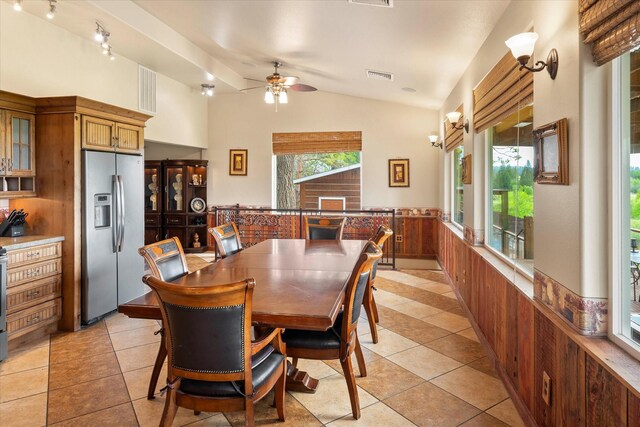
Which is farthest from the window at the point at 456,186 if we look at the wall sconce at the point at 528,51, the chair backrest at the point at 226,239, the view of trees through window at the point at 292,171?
the wall sconce at the point at 528,51

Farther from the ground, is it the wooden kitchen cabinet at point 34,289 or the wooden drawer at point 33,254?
the wooden drawer at point 33,254

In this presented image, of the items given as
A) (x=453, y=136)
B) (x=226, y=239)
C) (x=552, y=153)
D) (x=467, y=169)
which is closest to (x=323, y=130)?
(x=453, y=136)

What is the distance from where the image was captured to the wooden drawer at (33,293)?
340 centimetres

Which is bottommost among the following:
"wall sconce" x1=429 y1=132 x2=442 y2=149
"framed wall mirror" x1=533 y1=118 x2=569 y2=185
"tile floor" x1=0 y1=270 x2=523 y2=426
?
"tile floor" x1=0 y1=270 x2=523 y2=426

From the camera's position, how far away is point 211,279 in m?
2.57

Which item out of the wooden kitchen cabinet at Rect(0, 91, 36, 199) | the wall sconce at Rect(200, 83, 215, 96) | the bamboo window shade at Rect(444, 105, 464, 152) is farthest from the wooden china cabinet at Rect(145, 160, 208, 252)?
the bamboo window shade at Rect(444, 105, 464, 152)

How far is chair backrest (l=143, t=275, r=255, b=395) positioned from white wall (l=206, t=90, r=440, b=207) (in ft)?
20.4

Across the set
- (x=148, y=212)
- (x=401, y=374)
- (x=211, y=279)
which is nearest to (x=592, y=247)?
(x=401, y=374)

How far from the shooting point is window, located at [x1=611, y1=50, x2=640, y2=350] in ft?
A: 5.16

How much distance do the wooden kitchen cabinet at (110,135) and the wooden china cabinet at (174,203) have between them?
337cm

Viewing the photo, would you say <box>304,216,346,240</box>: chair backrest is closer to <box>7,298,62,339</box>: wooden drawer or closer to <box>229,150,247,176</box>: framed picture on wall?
<box>7,298,62,339</box>: wooden drawer

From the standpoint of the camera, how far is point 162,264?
8.46 feet

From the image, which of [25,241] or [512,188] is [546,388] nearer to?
[512,188]

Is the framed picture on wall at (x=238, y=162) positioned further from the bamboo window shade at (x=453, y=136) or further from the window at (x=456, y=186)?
the window at (x=456, y=186)
